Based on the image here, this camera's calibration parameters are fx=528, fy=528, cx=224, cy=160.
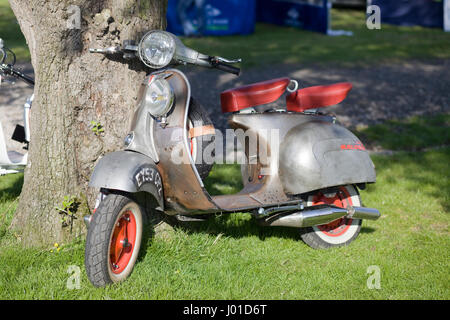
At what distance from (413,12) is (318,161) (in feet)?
45.7

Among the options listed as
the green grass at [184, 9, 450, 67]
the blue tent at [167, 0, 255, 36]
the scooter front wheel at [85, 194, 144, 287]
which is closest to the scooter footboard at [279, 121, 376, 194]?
the scooter front wheel at [85, 194, 144, 287]

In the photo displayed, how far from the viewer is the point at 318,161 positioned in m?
3.51

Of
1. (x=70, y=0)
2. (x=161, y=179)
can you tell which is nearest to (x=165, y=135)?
(x=161, y=179)

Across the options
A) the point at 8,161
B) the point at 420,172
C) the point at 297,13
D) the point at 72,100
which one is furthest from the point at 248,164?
the point at 297,13

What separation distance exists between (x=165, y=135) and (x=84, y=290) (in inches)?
39.9

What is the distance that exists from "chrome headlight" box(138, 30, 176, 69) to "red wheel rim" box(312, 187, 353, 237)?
4.82ft

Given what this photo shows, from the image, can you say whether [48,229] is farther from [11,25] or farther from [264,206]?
[11,25]

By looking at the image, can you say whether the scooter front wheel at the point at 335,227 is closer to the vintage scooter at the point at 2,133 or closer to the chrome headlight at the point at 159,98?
the chrome headlight at the point at 159,98

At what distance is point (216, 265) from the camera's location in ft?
11.3

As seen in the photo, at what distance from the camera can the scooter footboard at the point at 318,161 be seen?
351 cm

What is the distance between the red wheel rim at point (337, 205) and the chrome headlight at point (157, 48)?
1.47 meters

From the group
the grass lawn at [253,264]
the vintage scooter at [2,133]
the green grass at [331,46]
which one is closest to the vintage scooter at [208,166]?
the grass lawn at [253,264]

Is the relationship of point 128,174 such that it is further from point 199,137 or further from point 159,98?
point 199,137

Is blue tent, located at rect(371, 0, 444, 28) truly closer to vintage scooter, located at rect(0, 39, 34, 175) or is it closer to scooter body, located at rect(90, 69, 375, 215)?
scooter body, located at rect(90, 69, 375, 215)
